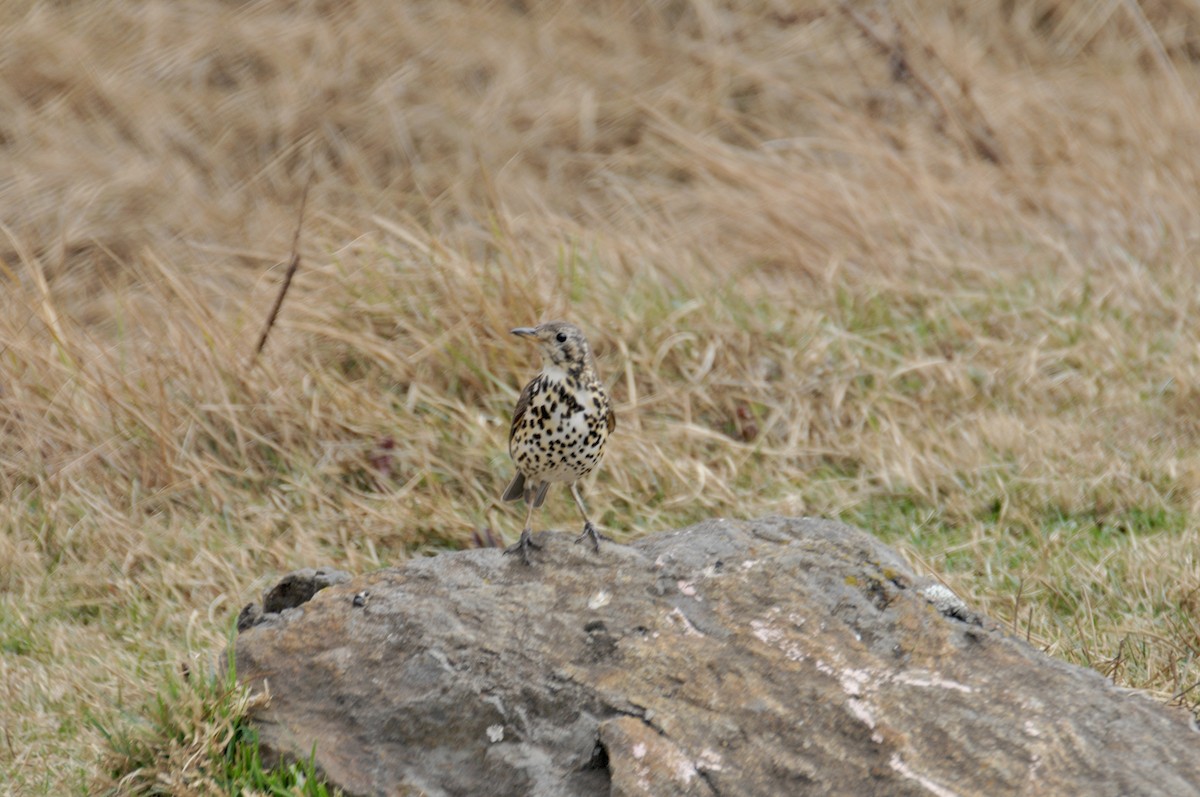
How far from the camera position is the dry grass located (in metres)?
5.30

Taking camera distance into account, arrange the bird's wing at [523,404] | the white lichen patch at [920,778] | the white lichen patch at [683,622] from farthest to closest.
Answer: the bird's wing at [523,404], the white lichen patch at [683,622], the white lichen patch at [920,778]

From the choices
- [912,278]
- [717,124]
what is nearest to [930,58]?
[717,124]

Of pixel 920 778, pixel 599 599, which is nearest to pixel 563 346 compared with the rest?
pixel 599 599

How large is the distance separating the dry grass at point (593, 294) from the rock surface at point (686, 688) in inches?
30.3

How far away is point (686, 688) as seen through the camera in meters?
3.21

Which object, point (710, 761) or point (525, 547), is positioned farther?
point (525, 547)

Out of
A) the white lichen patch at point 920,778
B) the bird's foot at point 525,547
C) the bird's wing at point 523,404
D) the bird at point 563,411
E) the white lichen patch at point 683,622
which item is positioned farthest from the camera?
the bird's wing at point 523,404

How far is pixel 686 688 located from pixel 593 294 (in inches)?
145

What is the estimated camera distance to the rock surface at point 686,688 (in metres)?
3.05

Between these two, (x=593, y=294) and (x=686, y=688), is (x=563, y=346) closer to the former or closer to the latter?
(x=686, y=688)

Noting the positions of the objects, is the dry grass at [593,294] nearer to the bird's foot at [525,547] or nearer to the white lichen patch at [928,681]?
the white lichen patch at [928,681]

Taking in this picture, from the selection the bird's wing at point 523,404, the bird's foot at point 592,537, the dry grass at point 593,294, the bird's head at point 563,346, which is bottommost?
the dry grass at point 593,294

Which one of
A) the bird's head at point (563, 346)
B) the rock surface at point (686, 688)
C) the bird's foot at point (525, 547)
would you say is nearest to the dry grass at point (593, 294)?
the rock surface at point (686, 688)

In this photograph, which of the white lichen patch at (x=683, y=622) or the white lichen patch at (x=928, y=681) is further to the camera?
the white lichen patch at (x=683, y=622)
